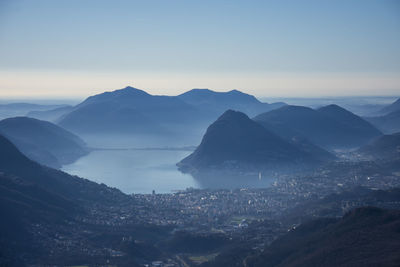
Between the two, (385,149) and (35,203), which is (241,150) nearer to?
(385,149)

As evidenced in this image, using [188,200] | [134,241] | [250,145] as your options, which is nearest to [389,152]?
[250,145]

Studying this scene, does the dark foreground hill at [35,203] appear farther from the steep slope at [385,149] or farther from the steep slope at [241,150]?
→ the steep slope at [385,149]

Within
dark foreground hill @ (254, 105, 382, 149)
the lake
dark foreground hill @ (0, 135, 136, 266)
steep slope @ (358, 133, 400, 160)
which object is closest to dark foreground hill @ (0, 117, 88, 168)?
the lake

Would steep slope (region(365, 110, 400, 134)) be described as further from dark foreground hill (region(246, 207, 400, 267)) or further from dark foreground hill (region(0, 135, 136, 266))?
dark foreground hill (region(246, 207, 400, 267))

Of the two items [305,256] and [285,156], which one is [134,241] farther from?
[285,156]

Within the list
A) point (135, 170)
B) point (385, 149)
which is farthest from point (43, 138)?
point (385, 149)

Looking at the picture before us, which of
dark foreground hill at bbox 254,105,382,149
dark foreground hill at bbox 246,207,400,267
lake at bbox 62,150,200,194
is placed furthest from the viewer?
dark foreground hill at bbox 254,105,382,149

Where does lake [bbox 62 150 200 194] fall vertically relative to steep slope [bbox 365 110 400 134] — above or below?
below
